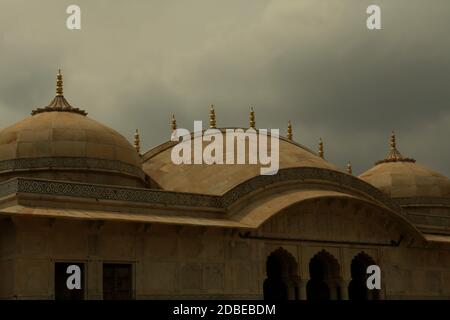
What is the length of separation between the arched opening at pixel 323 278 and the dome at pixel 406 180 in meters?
10.1

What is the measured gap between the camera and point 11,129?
23391 mm

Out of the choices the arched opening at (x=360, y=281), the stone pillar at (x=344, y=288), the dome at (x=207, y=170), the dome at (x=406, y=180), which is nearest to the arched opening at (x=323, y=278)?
the stone pillar at (x=344, y=288)

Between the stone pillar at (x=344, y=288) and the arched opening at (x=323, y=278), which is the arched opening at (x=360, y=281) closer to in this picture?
the arched opening at (x=323, y=278)

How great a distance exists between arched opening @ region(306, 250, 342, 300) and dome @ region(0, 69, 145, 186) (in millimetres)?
6009

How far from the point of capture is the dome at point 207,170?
25094 millimetres

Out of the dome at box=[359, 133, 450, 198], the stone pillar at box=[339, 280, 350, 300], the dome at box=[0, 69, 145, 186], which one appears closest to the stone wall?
the stone pillar at box=[339, 280, 350, 300]

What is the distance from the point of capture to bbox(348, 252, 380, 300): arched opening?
26.1m

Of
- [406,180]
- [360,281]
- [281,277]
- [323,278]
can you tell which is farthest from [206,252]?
[406,180]

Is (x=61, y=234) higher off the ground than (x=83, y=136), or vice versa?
(x=83, y=136)

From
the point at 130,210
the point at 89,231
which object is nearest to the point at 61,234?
the point at 89,231
